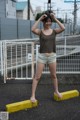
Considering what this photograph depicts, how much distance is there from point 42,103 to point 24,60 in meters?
3.45

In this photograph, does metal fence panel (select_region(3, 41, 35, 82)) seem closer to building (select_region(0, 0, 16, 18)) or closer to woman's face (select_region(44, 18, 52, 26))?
woman's face (select_region(44, 18, 52, 26))

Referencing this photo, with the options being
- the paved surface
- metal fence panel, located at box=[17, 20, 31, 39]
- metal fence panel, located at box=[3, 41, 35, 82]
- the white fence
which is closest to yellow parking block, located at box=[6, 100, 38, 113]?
the paved surface

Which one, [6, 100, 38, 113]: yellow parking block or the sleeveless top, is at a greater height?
the sleeveless top

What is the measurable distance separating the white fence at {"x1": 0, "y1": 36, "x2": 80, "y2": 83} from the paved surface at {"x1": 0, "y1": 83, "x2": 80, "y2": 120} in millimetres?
651

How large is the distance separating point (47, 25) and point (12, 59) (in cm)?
338

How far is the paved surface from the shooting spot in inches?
269

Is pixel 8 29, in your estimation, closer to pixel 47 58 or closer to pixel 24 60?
pixel 24 60

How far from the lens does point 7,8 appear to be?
198 feet

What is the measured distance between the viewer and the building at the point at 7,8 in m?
56.4

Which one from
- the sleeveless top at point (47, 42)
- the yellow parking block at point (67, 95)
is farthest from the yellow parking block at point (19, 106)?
the sleeveless top at point (47, 42)

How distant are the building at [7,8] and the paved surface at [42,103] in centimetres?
4522

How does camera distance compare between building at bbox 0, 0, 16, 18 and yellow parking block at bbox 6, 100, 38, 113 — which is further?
building at bbox 0, 0, 16, 18

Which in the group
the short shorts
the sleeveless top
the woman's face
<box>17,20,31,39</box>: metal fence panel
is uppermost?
the woman's face

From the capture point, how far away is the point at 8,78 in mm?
10336
